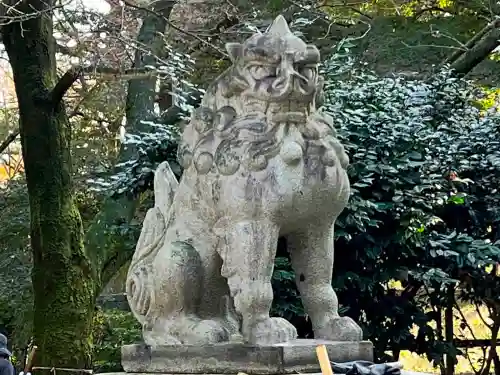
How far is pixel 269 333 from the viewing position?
3627mm

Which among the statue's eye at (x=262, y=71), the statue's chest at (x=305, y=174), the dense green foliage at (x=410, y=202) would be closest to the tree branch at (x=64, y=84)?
the dense green foliage at (x=410, y=202)

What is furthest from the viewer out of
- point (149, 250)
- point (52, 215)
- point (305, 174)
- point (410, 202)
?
point (52, 215)

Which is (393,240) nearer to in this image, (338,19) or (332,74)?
(332,74)

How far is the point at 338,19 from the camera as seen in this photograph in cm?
980

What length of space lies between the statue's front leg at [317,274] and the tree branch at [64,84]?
3864mm

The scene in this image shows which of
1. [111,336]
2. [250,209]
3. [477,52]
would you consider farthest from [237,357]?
[477,52]

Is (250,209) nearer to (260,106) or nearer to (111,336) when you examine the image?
(260,106)

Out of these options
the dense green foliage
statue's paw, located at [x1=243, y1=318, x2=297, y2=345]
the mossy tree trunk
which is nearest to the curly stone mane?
statue's paw, located at [x1=243, y1=318, x2=297, y2=345]

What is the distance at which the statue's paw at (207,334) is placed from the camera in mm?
3752

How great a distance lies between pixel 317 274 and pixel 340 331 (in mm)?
280

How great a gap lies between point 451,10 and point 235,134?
7022 mm

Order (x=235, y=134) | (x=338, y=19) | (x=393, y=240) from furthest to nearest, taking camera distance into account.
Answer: (x=338, y=19) < (x=393, y=240) < (x=235, y=134)

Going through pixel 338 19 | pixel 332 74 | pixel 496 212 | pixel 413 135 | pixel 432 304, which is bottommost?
pixel 432 304

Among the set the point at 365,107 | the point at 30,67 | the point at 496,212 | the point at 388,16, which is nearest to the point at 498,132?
the point at 496,212
